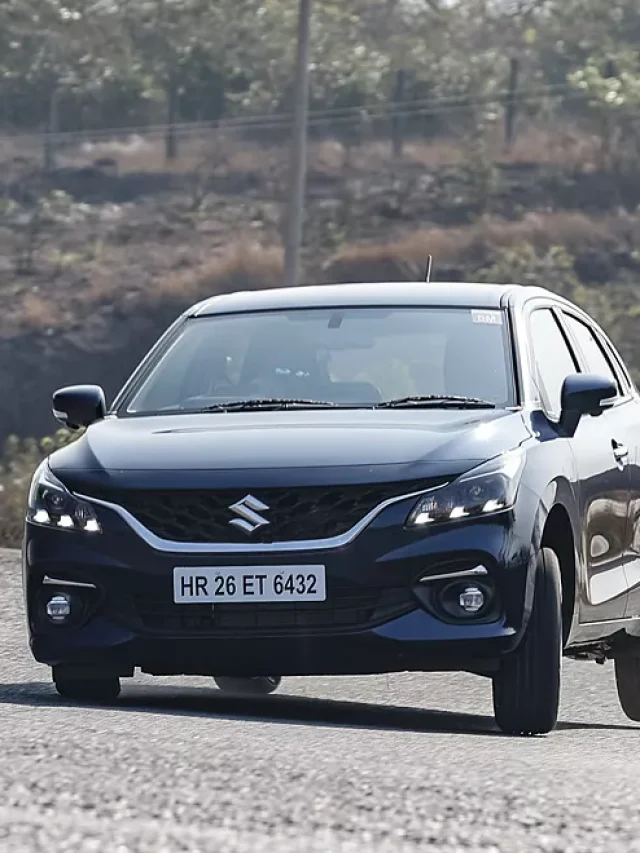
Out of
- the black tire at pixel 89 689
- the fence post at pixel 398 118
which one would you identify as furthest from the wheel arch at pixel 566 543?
the fence post at pixel 398 118

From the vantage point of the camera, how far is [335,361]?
8.38m

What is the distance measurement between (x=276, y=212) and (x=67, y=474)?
52897 mm

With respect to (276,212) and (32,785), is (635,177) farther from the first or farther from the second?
(32,785)

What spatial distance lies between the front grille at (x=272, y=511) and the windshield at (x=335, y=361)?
3.01 feet

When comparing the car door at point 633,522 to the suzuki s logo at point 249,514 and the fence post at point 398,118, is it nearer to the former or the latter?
the suzuki s logo at point 249,514

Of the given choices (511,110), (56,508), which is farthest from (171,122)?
(56,508)

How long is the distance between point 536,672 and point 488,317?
1.73 m

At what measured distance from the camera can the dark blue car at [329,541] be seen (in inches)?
282

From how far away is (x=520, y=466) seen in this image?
24.3ft

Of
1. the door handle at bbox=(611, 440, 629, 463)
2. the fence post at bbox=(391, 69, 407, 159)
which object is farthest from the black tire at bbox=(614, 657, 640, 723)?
the fence post at bbox=(391, 69, 407, 159)

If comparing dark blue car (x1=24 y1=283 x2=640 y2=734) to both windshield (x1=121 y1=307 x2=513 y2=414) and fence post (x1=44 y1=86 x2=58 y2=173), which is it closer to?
windshield (x1=121 y1=307 x2=513 y2=414)

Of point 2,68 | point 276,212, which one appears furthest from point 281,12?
point 276,212

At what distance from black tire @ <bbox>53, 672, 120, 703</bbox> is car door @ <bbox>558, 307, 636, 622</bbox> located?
1694 mm

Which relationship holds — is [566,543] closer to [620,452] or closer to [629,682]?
[620,452]
